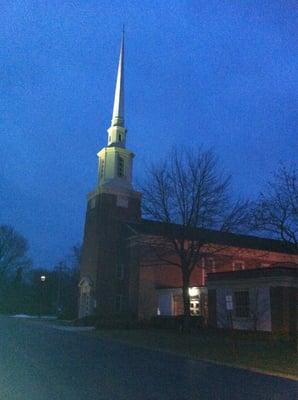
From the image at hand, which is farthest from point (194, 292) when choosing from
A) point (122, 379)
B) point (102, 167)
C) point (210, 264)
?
point (122, 379)

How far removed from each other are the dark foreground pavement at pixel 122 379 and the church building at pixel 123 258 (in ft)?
96.8

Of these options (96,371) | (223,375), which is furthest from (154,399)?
(223,375)

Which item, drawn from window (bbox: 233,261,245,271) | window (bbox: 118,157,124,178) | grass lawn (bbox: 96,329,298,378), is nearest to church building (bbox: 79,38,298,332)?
window (bbox: 118,157,124,178)

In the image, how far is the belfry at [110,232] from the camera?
52.0 metres

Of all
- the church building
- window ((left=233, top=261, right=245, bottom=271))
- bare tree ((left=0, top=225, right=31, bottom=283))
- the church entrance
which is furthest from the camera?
bare tree ((left=0, top=225, right=31, bottom=283))

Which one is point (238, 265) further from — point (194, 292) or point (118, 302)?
point (118, 302)

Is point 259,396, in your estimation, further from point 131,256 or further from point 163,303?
point 131,256

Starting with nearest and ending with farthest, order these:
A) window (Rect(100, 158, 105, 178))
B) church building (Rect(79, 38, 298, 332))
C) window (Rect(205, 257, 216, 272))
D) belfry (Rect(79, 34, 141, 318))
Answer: church building (Rect(79, 38, 298, 332)) < window (Rect(205, 257, 216, 272)) < belfry (Rect(79, 34, 141, 318)) < window (Rect(100, 158, 105, 178))

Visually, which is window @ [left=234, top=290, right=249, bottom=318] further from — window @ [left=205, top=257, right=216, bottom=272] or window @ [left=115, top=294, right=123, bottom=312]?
window @ [left=115, top=294, right=123, bottom=312]

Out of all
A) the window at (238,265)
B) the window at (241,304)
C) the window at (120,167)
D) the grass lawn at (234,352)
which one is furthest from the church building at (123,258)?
the grass lawn at (234,352)

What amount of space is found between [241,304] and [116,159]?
25.4 meters

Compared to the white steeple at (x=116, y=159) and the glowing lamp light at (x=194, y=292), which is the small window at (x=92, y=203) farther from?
the glowing lamp light at (x=194, y=292)

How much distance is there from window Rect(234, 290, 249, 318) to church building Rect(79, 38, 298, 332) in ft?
37.8

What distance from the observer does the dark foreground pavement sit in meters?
10.9
